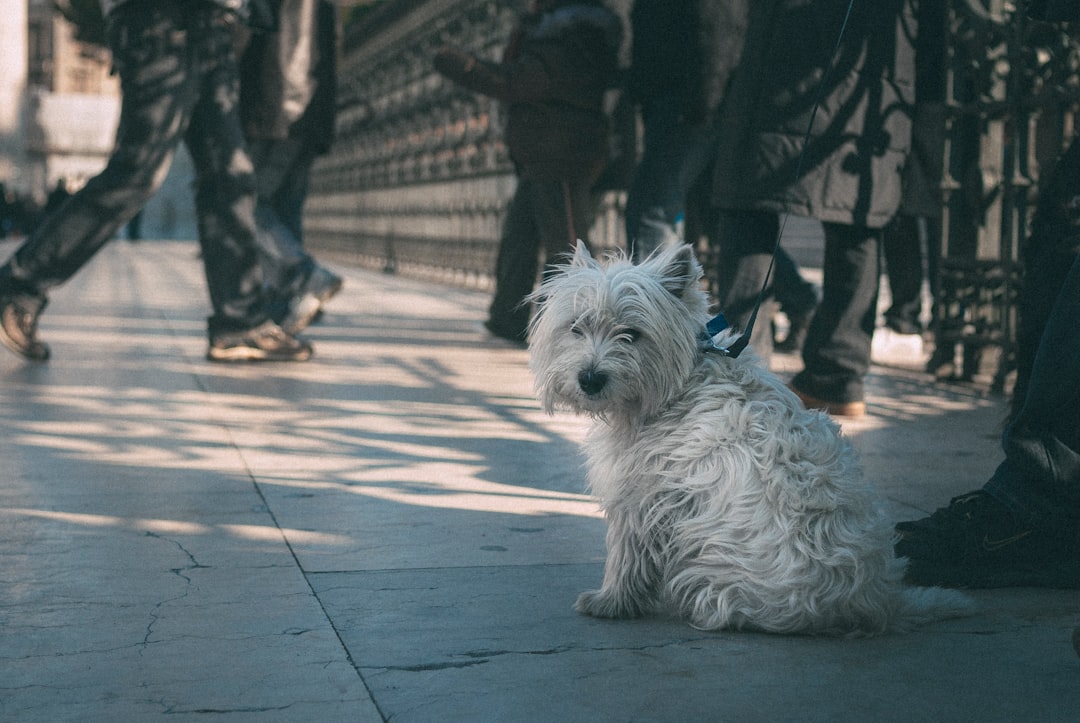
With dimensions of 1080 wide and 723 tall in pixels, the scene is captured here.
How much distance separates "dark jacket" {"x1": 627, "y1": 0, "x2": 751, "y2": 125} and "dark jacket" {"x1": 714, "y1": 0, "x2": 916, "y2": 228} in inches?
36.1

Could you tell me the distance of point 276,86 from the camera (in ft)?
23.6

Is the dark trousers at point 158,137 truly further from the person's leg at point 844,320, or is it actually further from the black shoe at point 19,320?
the person's leg at point 844,320

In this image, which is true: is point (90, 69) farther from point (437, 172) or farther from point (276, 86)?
point (276, 86)

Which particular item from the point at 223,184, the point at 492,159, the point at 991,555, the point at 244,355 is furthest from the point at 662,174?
the point at 492,159

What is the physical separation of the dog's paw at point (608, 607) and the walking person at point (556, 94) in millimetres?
3593

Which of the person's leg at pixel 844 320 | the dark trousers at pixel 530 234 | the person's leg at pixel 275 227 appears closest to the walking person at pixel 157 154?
the person's leg at pixel 275 227

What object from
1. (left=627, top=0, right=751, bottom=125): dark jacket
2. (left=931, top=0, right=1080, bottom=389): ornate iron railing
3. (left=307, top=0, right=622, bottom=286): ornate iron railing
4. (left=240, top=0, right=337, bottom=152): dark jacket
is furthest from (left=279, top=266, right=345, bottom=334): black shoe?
(left=931, top=0, right=1080, bottom=389): ornate iron railing

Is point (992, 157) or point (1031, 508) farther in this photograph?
point (992, 157)

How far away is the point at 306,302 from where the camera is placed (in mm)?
7027

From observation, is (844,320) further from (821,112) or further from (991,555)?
(991,555)

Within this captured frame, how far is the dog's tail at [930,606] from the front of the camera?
269 centimetres

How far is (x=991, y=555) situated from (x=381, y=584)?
1.34 meters

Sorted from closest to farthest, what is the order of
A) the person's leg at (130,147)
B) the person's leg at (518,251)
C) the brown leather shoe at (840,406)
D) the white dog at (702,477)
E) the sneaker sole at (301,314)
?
1. the white dog at (702,477)
2. the brown leather shoe at (840,406)
3. the person's leg at (130,147)
4. the sneaker sole at (301,314)
5. the person's leg at (518,251)

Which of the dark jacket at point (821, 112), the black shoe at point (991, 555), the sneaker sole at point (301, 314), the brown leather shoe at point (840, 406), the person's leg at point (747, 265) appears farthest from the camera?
the sneaker sole at point (301, 314)
